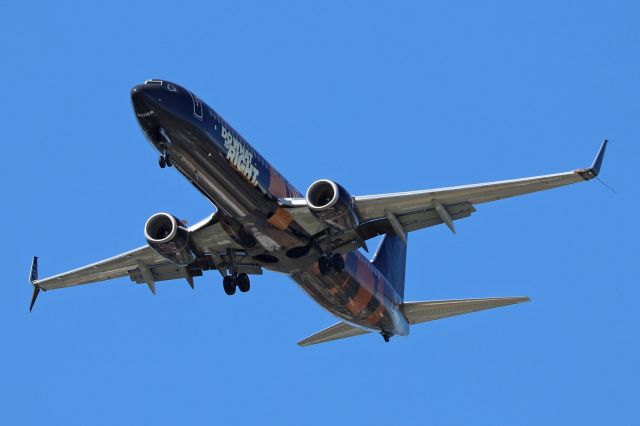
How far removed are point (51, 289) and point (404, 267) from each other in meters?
16.1

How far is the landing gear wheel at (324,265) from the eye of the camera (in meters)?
44.7

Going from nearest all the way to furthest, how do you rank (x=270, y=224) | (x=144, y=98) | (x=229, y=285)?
(x=144, y=98) → (x=270, y=224) → (x=229, y=285)

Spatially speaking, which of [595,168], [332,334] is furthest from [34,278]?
[595,168]

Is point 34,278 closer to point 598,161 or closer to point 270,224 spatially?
point 270,224

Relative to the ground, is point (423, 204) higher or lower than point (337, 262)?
higher

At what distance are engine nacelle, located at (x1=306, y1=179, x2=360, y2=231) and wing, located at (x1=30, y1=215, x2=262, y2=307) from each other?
437cm

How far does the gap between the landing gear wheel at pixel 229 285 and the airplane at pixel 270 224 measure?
0.16 feet

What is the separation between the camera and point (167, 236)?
146 feet

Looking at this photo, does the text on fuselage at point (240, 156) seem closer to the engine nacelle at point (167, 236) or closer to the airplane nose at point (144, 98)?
the airplane nose at point (144, 98)

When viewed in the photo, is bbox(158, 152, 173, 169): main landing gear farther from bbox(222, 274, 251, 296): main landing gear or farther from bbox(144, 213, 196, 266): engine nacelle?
bbox(222, 274, 251, 296): main landing gear

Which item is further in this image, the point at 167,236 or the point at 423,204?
the point at 167,236

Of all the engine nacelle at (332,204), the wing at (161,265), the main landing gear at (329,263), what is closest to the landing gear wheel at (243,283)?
the wing at (161,265)

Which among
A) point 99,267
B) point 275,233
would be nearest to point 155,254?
point 99,267

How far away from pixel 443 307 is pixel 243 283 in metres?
9.32
